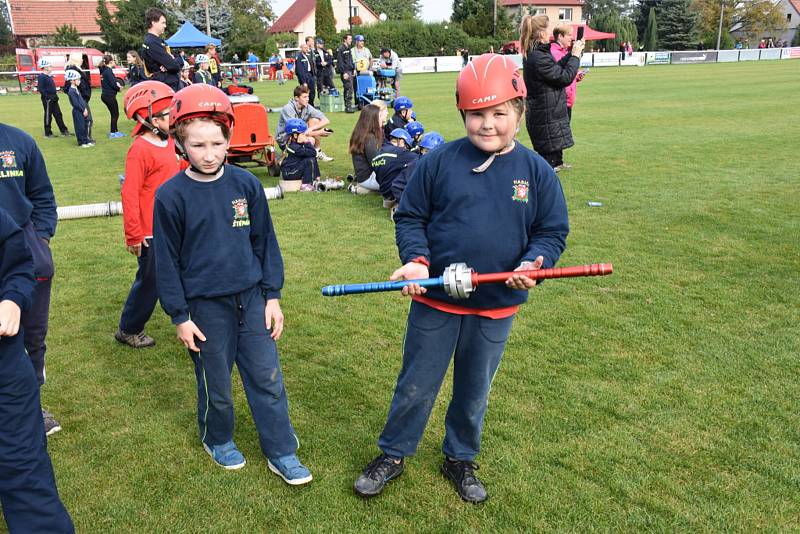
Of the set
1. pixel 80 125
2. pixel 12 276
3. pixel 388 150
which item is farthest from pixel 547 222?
pixel 80 125

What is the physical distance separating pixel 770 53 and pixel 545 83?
51738 mm

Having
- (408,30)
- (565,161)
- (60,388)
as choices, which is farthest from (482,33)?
(60,388)

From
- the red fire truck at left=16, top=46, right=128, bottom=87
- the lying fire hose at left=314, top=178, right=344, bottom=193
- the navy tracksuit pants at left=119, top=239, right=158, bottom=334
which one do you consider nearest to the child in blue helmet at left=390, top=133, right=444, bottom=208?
the lying fire hose at left=314, top=178, right=344, bottom=193

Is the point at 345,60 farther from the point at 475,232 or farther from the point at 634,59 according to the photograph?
the point at 634,59

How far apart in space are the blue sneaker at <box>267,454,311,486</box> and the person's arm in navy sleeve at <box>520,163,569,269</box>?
161cm

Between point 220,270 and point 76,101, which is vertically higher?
point 76,101

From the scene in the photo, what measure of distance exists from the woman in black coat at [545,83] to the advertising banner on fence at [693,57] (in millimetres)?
46187

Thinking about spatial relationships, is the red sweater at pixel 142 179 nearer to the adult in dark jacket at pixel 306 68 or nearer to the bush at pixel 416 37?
the adult in dark jacket at pixel 306 68

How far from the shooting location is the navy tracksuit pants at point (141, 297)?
4754mm

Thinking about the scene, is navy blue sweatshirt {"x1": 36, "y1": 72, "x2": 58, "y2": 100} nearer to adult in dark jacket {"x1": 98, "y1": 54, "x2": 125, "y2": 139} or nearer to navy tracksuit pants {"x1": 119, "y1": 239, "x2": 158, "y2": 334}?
adult in dark jacket {"x1": 98, "y1": 54, "x2": 125, "y2": 139}

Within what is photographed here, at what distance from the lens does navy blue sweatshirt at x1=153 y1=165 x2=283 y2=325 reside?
3090 mm

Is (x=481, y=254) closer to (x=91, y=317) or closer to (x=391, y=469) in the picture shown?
(x=391, y=469)

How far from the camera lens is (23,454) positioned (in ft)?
8.71

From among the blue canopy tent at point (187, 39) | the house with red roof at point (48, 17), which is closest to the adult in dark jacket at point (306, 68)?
the blue canopy tent at point (187, 39)
